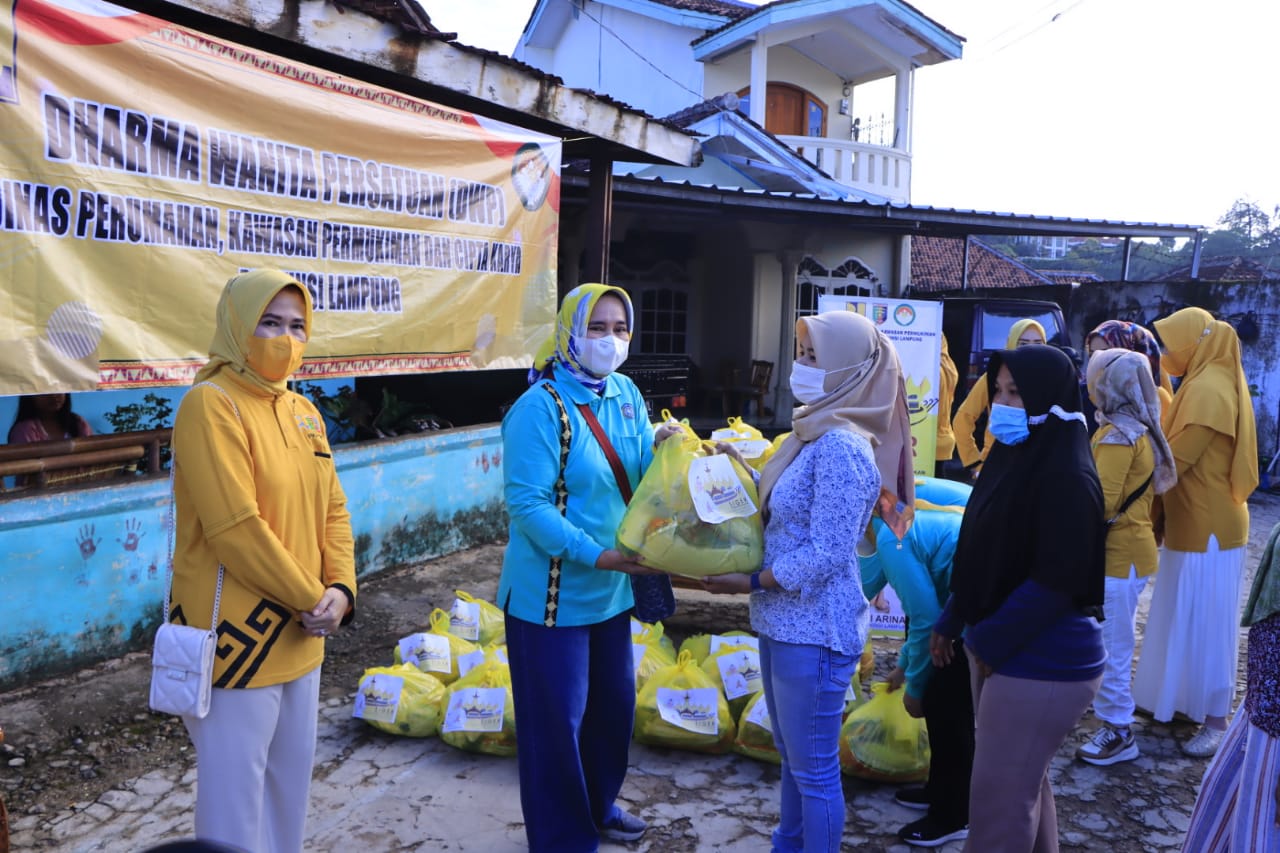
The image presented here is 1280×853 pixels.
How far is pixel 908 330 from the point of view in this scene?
19.8 feet

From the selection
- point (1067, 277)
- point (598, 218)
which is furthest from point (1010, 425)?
point (1067, 277)

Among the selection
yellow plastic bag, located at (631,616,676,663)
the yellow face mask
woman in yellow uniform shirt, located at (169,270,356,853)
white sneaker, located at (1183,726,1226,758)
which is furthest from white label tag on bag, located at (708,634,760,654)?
the yellow face mask

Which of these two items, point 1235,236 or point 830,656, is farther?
point 1235,236

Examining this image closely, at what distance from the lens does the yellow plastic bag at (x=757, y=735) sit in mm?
3553

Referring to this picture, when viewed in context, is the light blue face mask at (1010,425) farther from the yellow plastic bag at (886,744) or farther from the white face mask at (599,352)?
the yellow plastic bag at (886,744)

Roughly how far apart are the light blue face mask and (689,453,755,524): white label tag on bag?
2.30ft

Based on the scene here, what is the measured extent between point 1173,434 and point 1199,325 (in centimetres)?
53

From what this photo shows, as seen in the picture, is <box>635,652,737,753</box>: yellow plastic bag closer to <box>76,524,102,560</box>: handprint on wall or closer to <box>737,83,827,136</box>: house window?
<box>76,524,102,560</box>: handprint on wall

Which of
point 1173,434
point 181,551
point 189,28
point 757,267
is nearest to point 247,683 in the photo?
point 181,551

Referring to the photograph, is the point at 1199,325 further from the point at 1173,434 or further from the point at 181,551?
the point at 181,551

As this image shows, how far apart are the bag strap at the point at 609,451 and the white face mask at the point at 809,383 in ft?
2.03

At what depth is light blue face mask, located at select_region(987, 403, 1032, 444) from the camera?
2392 mm

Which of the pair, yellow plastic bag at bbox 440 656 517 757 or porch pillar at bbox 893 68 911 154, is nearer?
yellow plastic bag at bbox 440 656 517 757

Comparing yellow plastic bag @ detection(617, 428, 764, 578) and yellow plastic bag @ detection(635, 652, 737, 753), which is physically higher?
yellow plastic bag @ detection(617, 428, 764, 578)
